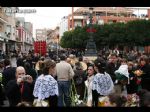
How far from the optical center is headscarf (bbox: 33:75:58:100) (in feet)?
20.8

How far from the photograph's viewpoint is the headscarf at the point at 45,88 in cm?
633

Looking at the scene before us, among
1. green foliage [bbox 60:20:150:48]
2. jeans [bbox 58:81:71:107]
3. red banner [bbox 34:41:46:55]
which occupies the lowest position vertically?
jeans [bbox 58:81:71:107]

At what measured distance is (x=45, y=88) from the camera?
642cm

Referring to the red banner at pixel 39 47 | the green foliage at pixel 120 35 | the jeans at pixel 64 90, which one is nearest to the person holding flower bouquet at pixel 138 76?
the jeans at pixel 64 90

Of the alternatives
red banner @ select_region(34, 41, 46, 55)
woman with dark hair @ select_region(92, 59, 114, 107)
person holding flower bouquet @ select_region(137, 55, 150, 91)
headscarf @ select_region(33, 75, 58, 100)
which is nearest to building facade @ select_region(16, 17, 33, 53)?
red banner @ select_region(34, 41, 46, 55)

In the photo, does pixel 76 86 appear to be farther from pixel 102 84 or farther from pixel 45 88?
pixel 45 88

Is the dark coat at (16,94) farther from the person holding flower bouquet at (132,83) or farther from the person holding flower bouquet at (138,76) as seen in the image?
the person holding flower bouquet at (138,76)

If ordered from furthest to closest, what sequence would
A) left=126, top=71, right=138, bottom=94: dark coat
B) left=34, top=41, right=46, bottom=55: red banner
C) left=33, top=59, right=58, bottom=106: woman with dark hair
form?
left=34, top=41, right=46, bottom=55: red banner, left=126, top=71, right=138, bottom=94: dark coat, left=33, top=59, right=58, bottom=106: woman with dark hair

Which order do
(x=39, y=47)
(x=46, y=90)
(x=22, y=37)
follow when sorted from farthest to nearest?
(x=22, y=37), (x=39, y=47), (x=46, y=90)

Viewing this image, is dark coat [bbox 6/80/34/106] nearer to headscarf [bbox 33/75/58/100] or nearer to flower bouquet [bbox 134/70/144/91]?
headscarf [bbox 33/75/58/100]

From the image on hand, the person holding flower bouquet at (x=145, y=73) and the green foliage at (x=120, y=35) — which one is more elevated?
the green foliage at (x=120, y=35)

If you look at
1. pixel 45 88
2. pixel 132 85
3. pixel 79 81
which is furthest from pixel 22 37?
pixel 45 88

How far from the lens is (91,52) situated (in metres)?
29.4

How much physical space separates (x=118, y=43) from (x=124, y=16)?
148 ft
